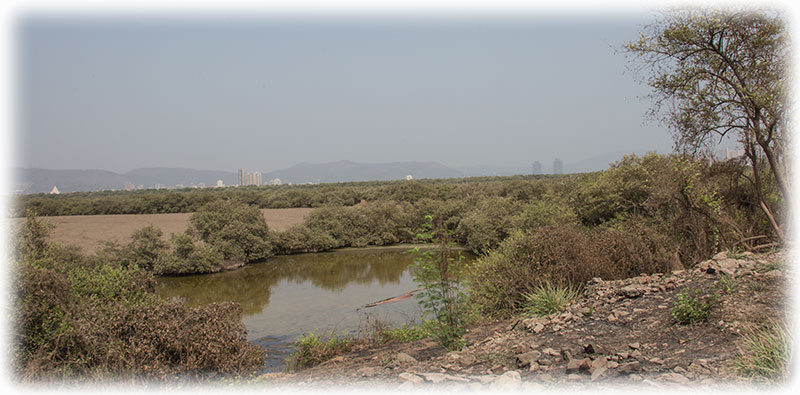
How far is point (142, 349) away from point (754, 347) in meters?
7.49

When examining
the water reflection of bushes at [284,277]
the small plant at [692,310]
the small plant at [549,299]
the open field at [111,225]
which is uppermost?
the small plant at [692,310]

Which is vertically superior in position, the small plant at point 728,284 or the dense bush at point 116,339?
the small plant at point 728,284

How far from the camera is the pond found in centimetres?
1595

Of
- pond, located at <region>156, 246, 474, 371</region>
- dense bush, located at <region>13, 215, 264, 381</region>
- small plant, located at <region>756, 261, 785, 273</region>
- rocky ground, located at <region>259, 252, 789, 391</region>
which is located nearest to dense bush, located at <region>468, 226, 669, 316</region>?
rocky ground, located at <region>259, 252, 789, 391</region>

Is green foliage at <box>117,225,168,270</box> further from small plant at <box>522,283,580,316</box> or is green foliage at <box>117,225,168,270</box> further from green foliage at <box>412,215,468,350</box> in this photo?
green foliage at <box>412,215,468,350</box>

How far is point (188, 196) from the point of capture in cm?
6141

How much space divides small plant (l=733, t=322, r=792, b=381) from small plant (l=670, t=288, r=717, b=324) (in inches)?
48.9

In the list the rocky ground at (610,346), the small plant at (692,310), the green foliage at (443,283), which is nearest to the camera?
the rocky ground at (610,346)

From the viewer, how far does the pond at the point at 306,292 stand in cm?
1595

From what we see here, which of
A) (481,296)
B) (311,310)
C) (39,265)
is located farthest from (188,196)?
(481,296)

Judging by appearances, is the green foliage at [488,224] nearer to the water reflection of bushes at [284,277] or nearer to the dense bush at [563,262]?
the water reflection of bushes at [284,277]

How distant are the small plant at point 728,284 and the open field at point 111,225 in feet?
103

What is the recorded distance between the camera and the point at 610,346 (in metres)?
5.66

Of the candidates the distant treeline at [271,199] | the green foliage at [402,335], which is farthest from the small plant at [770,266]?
the distant treeline at [271,199]
